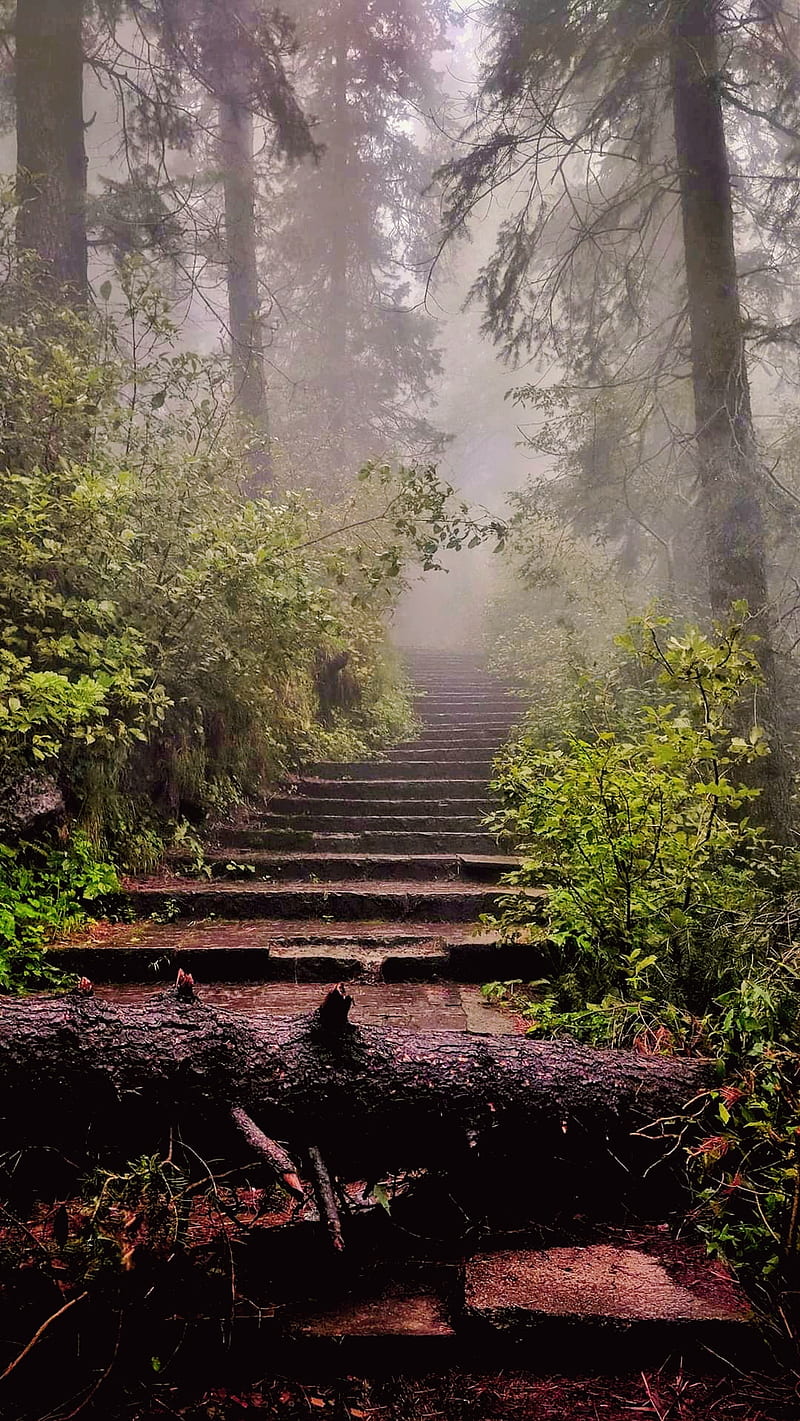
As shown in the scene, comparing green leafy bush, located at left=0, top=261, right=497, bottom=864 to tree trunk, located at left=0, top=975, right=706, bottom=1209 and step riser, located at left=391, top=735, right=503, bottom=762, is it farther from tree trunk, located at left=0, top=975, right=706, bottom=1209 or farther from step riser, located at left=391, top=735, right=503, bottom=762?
tree trunk, located at left=0, top=975, right=706, bottom=1209

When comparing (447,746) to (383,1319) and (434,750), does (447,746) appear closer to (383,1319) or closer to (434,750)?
(434,750)

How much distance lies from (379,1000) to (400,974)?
41cm

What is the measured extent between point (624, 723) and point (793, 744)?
1280mm

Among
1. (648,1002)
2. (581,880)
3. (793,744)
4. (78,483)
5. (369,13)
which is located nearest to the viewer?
(648,1002)

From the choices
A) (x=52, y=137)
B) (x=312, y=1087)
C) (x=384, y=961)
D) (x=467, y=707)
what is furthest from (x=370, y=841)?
(x=52, y=137)

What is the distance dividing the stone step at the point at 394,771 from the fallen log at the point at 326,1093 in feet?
18.8

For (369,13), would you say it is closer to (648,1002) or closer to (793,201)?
(793,201)

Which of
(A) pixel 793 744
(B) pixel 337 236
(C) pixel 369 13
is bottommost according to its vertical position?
(A) pixel 793 744

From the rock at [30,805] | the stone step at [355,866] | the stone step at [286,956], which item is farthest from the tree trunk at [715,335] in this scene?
the rock at [30,805]

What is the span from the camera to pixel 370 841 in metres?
6.90

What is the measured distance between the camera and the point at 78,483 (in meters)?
5.35

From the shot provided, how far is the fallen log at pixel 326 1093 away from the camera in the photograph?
238 centimetres

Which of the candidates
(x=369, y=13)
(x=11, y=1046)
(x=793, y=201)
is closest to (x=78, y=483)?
(x=11, y=1046)

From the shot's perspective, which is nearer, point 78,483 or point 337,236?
point 78,483
